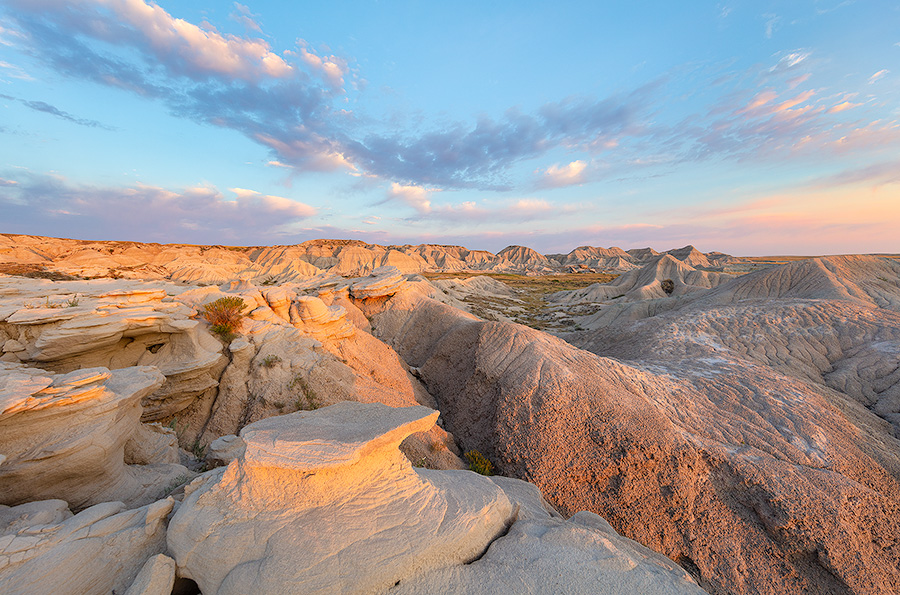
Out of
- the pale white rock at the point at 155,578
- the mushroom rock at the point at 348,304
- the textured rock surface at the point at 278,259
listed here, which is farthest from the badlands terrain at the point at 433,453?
the textured rock surface at the point at 278,259

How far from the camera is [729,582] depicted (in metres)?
5.81

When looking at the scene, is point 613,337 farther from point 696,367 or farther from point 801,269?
point 801,269

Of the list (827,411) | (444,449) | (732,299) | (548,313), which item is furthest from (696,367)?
(548,313)

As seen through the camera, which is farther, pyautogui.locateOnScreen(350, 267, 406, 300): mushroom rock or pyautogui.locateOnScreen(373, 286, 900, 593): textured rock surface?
pyautogui.locateOnScreen(350, 267, 406, 300): mushroom rock

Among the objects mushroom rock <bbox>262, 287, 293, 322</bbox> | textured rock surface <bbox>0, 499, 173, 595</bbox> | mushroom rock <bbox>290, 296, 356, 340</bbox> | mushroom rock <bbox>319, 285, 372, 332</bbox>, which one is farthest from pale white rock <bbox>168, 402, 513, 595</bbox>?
mushroom rock <bbox>319, 285, 372, 332</bbox>

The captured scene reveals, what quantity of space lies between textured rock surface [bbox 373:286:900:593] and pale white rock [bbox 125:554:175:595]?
262 inches

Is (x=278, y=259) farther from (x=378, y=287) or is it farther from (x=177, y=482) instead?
(x=177, y=482)

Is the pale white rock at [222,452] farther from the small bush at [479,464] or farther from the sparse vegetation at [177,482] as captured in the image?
the small bush at [479,464]

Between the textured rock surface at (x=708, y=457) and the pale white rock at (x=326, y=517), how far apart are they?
12.5ft

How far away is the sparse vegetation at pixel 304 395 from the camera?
9625 mm

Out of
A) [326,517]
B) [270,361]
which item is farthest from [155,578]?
[270,361]

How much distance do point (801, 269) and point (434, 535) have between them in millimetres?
30140

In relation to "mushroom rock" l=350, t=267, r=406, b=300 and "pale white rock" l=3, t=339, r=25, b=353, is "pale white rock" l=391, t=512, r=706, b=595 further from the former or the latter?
"mushroom rock" l=350, t=267, r=406, b=300

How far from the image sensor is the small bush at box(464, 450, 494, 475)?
828cm
